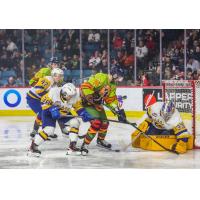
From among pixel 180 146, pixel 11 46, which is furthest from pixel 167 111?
pixel 11 46

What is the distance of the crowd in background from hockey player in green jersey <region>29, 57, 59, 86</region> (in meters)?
0.07

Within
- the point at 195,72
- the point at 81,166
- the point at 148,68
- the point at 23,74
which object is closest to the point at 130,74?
the point at 148,68

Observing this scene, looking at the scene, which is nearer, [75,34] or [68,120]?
[68,120]

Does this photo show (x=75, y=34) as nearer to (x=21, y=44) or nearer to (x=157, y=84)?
(x=21, y=44)

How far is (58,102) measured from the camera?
493cm

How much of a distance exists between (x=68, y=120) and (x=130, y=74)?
63.2 inches

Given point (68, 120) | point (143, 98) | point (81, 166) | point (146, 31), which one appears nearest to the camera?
point (81, 166)

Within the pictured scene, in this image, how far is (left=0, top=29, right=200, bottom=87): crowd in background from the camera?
624 cm

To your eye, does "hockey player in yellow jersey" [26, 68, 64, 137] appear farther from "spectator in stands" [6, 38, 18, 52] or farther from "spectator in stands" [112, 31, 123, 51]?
"spectator in stands" [112, 31, 123, 51]

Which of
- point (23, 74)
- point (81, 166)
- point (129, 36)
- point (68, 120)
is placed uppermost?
point (129, 36)

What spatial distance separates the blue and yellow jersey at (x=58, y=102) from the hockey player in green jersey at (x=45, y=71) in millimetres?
629

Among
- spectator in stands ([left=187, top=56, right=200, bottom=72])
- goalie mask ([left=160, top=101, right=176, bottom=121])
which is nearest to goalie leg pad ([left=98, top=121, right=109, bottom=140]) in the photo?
goalie mask ([left=160, top=101, right=176, bottom=121])

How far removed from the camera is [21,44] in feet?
21.1

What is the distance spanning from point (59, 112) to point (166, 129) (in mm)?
992
